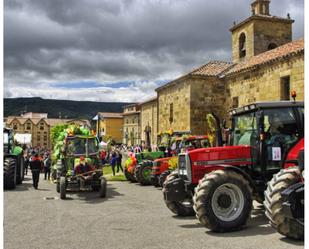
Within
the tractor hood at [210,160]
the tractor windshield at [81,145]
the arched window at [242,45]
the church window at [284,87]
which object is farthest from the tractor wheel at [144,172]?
the arched window at [242,45]

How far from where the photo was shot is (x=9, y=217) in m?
8.53

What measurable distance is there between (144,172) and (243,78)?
34.3ft

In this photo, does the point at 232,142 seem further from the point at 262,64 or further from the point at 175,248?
the point at 262,64

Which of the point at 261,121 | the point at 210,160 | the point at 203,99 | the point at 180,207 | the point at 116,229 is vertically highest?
the point at 203,99

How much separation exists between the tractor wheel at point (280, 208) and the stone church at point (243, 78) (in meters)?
13.0

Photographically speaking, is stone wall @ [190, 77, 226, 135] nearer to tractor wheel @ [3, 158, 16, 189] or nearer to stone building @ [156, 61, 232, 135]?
stone building @ [156, 61, 232, 135]

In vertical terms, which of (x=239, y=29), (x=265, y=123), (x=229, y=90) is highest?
(x=239, y=29)

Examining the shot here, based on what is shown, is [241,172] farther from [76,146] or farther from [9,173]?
[9,173]

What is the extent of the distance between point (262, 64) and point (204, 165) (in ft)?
49.8

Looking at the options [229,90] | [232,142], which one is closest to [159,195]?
[232,142]

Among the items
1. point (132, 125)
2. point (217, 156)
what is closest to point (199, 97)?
point (217, 156)

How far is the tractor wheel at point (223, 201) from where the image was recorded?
664 centimetres

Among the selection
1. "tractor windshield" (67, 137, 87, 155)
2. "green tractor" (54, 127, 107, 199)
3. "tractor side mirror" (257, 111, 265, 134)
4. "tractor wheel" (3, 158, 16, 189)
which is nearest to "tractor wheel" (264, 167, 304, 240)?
"tractor side mirror" (257, 111, 265, 134)

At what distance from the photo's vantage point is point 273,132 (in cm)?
746
